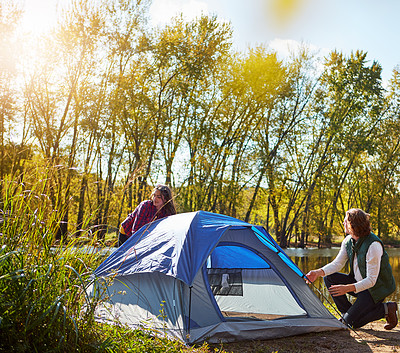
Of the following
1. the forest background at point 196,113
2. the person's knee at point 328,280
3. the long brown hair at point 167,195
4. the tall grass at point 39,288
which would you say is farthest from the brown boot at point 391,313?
the forest background at point 196,113

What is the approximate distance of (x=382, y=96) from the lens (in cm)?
2108

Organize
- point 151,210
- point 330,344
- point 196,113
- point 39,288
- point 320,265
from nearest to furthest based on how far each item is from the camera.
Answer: point 39,288, point 330,344, point 151,210, point 320,265, point 196,113

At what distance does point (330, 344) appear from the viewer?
11.2 feet

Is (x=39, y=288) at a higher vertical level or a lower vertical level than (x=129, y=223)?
lower

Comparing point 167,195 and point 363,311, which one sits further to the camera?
point 167,195

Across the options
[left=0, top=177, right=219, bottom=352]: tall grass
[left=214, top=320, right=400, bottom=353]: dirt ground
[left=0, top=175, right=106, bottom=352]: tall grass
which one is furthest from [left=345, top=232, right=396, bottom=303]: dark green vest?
[left=0, top=175, right=106, bottom=352]: tall grass

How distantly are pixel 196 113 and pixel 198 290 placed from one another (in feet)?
41.9

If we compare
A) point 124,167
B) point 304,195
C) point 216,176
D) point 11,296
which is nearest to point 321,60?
point 304,195

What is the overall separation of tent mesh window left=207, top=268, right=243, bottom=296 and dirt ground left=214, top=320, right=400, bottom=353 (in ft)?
4.12

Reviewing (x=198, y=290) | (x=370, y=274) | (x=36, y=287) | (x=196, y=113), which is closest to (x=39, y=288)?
(x=36, y=287)

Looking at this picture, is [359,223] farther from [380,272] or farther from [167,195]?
[167,195]

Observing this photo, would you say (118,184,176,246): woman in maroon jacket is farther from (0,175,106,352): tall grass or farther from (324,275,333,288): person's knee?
(0,175,106,352): tall grass

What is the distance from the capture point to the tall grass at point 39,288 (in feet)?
6.57

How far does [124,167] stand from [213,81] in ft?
16.8
